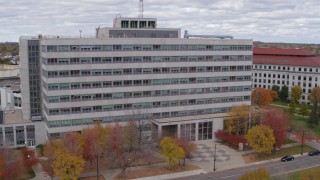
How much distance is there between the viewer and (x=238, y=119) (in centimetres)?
8062

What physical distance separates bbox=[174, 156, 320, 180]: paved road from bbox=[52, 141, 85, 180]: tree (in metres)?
17.3

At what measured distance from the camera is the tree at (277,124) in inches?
2847

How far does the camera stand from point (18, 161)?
55156 mm

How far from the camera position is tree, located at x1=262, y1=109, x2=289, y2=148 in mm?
72312

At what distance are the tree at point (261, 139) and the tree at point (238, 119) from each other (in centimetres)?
1131

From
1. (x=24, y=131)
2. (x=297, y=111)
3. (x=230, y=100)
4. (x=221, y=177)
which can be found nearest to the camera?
(x=221, y=177)

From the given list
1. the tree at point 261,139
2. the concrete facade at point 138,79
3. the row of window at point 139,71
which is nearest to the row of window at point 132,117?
the concrete facade at point 138,79

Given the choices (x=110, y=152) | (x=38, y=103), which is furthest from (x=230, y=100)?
(x=38, y=103)

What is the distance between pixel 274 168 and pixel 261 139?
605 cm

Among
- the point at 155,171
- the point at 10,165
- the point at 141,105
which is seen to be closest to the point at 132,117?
the point at 141,105

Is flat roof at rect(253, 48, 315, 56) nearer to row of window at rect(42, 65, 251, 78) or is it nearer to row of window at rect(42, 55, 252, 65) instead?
row of window at rect(42, 65, 251, 78)

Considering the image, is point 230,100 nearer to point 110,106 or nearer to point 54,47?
point 110,106

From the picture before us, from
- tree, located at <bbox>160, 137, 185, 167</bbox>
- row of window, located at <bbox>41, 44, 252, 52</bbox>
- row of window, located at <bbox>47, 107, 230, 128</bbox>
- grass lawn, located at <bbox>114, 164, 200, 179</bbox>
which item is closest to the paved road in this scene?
grass lawn, located at <bbox>114, 164, 200, 179</bbox>

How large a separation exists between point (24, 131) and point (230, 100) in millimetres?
46780
